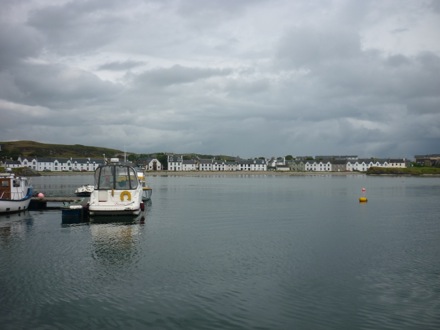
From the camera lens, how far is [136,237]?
81.8 ft

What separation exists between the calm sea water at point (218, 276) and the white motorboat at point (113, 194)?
3.95ft

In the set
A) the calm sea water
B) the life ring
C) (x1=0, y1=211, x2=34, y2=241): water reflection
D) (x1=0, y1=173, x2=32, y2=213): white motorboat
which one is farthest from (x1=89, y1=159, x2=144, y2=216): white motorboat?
Answer: (x1=0, y1=173, x2=32, y2=213): white motorboat

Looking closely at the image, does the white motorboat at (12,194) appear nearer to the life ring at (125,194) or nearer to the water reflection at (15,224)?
the water reflection at (15,224)

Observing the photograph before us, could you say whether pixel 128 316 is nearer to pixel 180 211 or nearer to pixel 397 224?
pixel 397 224

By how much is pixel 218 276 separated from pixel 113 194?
16197 mm

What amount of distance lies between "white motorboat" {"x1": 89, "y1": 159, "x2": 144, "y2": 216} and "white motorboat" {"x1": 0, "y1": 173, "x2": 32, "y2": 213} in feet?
29.1

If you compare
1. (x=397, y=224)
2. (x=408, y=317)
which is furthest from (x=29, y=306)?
(x=397, y=224)

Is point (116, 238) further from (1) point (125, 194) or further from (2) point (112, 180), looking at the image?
(2) point (112, 180)

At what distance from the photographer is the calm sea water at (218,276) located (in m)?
12.2

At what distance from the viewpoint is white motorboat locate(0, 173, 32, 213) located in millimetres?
35134

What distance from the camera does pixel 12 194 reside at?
1433 inches

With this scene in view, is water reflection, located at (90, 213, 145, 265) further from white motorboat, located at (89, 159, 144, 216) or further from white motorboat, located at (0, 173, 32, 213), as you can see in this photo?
white motorboat, located at (0, 173, 32, 213)

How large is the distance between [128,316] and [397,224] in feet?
82.1

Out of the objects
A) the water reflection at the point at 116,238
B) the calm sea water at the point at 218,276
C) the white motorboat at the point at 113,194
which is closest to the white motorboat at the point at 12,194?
the calm sea water at the point at 218,276
